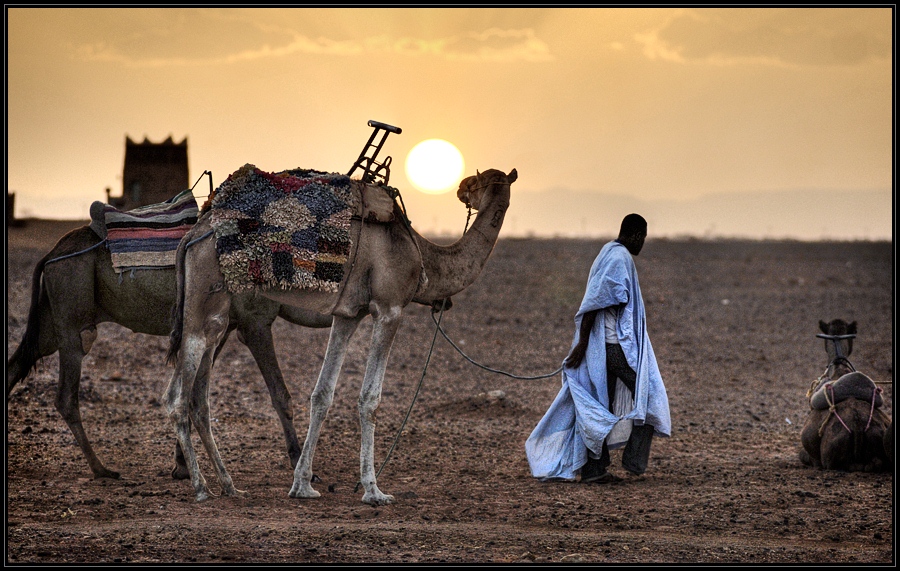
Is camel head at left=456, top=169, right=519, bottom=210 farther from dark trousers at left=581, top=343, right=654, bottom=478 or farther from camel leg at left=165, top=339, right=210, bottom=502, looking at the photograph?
camel leg at left=165, top=339, right=210, bottom=502

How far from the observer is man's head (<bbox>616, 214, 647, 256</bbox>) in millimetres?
8875

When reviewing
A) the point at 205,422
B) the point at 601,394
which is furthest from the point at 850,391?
the point at 205,422

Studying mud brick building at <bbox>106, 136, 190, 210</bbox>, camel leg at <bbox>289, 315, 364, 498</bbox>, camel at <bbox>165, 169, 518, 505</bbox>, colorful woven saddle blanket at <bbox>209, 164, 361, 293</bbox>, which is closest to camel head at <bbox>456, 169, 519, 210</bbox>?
camel at <bbox>165, 169, 518, 505</bbox>

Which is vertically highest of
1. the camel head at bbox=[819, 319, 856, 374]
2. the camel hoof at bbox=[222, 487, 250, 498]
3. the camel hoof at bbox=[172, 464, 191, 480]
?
the camel head at bbox=[819, 319, 856, 374]

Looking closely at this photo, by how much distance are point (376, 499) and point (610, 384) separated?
247cm

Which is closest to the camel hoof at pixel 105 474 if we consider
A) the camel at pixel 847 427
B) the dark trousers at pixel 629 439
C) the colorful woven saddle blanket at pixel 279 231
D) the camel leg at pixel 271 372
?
the camel leg at pixel 271 372

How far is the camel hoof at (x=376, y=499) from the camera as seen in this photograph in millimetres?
7820

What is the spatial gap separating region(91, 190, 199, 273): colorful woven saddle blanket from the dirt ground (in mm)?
1925

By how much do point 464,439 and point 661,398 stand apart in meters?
2.95

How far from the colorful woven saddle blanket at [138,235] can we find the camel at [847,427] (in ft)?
20.4

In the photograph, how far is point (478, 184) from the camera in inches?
346

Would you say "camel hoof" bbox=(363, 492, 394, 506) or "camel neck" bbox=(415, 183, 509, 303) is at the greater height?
"camel neck" bbox=(415, 183, 509, 303)

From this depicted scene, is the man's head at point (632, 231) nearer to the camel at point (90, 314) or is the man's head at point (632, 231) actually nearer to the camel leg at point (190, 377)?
the camel at point (90, 314)

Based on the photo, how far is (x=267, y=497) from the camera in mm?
7992
